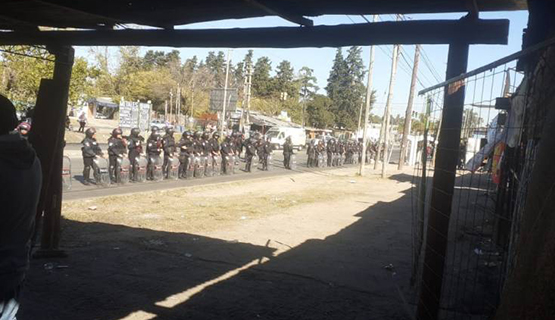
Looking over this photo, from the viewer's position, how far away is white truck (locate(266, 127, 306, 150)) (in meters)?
43.6

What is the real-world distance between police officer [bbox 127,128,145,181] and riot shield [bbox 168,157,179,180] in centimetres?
169

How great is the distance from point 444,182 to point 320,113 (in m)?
72.8

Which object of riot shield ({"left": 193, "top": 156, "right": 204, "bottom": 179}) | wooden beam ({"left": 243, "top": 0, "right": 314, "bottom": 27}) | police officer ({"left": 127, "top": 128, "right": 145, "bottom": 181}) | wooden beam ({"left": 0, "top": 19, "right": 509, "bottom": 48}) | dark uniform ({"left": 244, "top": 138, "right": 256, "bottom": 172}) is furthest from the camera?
dark uniform ({"left": 244, "top": 138, "right": 256, "bottom": 172})

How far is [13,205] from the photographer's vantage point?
2.06 metres

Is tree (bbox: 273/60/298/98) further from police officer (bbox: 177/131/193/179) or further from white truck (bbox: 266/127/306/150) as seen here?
police officer (bbox: 177/131/193/179)

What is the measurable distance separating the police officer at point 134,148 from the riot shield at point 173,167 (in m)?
1.69

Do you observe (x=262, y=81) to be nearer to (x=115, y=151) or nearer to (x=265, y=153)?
(x=265, y=153)

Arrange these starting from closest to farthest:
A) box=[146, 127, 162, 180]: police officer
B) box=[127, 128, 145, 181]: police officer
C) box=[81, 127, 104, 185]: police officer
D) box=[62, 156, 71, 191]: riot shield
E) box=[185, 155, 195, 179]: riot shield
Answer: box=[62, 156, 71, 191]: riot shield
box=[81, 127, 104, 185]: police officer
box=[127, 128, 145, 181]: police officer
box=[146, 127, 162, 180]: police officer
box=[185, 155, 195, 179]: riot shield

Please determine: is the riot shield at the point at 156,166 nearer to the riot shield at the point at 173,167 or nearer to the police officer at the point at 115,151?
the riot shield at the point at 173,167

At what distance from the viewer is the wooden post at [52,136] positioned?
5168 millimetres

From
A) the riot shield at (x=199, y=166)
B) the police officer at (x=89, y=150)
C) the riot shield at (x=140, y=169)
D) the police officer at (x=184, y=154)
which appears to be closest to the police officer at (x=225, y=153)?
the riot shield at (x=199, y=166)

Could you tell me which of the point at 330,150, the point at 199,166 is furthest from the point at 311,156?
the point at 199,166

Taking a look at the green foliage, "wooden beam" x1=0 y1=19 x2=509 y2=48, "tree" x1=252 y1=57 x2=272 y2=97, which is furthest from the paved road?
"tree" x1=252 y1=57 x2=272 y2=97

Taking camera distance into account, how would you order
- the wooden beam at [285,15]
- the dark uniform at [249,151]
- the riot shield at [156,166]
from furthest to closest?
the dark uniform at [249,151], the riot shield at [156,166], the wooden beam at [285,15]
